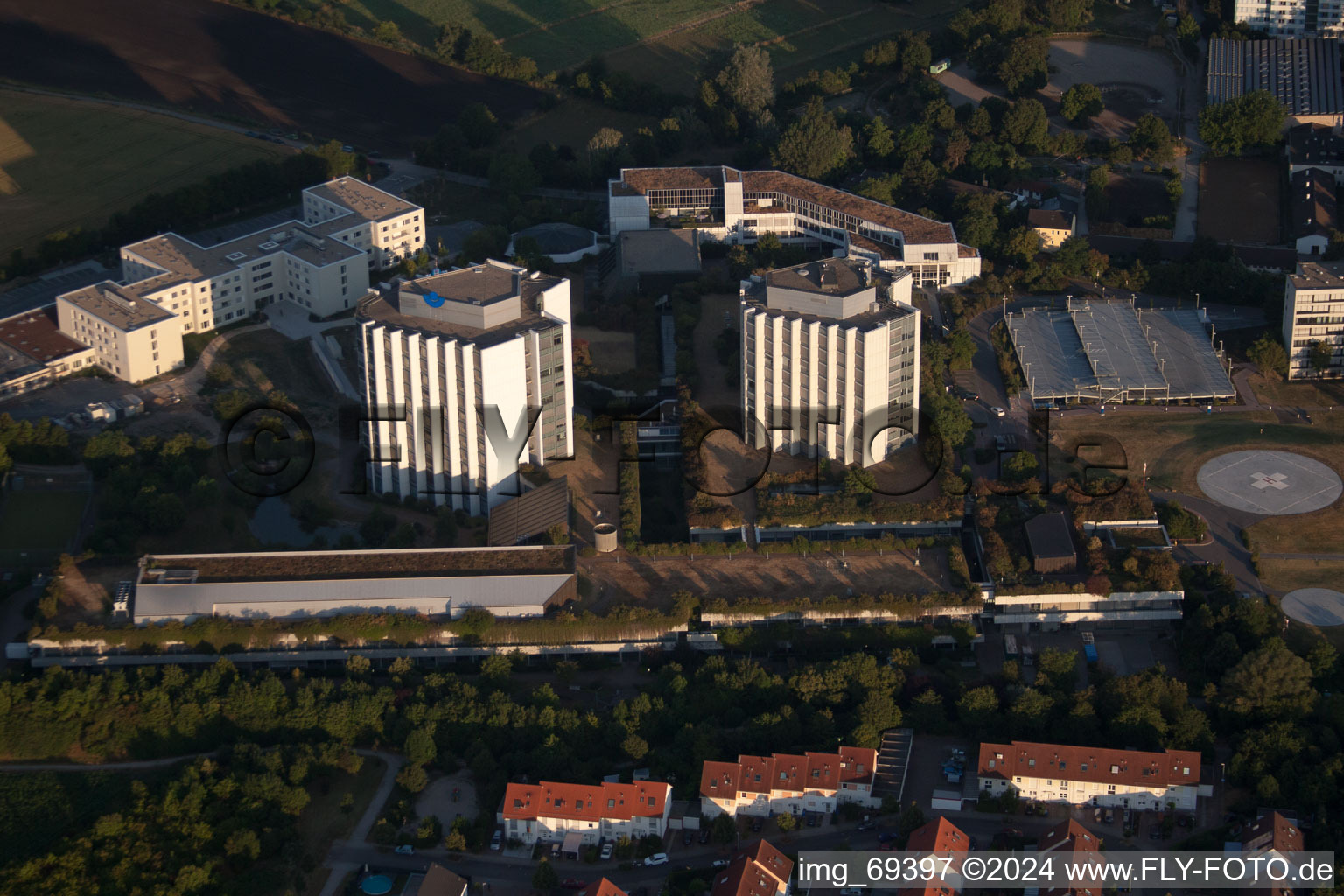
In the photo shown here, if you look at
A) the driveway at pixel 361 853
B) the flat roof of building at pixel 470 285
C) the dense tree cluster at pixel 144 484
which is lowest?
the driveway at pixel 361 853

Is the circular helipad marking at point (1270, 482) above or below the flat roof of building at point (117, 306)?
below

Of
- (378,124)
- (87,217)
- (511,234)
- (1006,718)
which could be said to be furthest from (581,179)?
(1006,718)

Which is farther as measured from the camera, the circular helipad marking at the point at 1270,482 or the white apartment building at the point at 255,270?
the white apartment building at the point at 255,270

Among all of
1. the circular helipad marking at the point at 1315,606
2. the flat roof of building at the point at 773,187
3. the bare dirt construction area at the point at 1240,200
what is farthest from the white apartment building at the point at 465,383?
the bare dirt construction area at the point at 1240,200

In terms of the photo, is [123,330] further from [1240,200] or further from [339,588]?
[1240,200]

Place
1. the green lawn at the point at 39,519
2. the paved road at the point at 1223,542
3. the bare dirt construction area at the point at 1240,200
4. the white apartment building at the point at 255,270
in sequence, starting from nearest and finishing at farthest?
the paved road at the point at 1223,542, the green lawn at the point at 39,519, the white apartment building at the point at 255,270, the bare dirt construction area at the point at 1240,200

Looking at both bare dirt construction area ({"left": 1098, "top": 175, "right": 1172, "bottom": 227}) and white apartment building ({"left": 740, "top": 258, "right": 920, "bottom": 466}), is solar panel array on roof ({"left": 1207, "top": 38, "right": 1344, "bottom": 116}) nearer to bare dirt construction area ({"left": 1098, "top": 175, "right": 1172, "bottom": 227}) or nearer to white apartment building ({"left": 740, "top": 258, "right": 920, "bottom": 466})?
bare dirt construction area ({"left": 1098, "top": 175, "right": 1172, "bottom": 227})

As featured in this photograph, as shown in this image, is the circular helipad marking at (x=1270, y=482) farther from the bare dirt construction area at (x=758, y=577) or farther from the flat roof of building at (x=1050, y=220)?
the flat roof of building at (x=1050, y=220)

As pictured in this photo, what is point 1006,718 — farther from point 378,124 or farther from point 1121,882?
point 378,124
